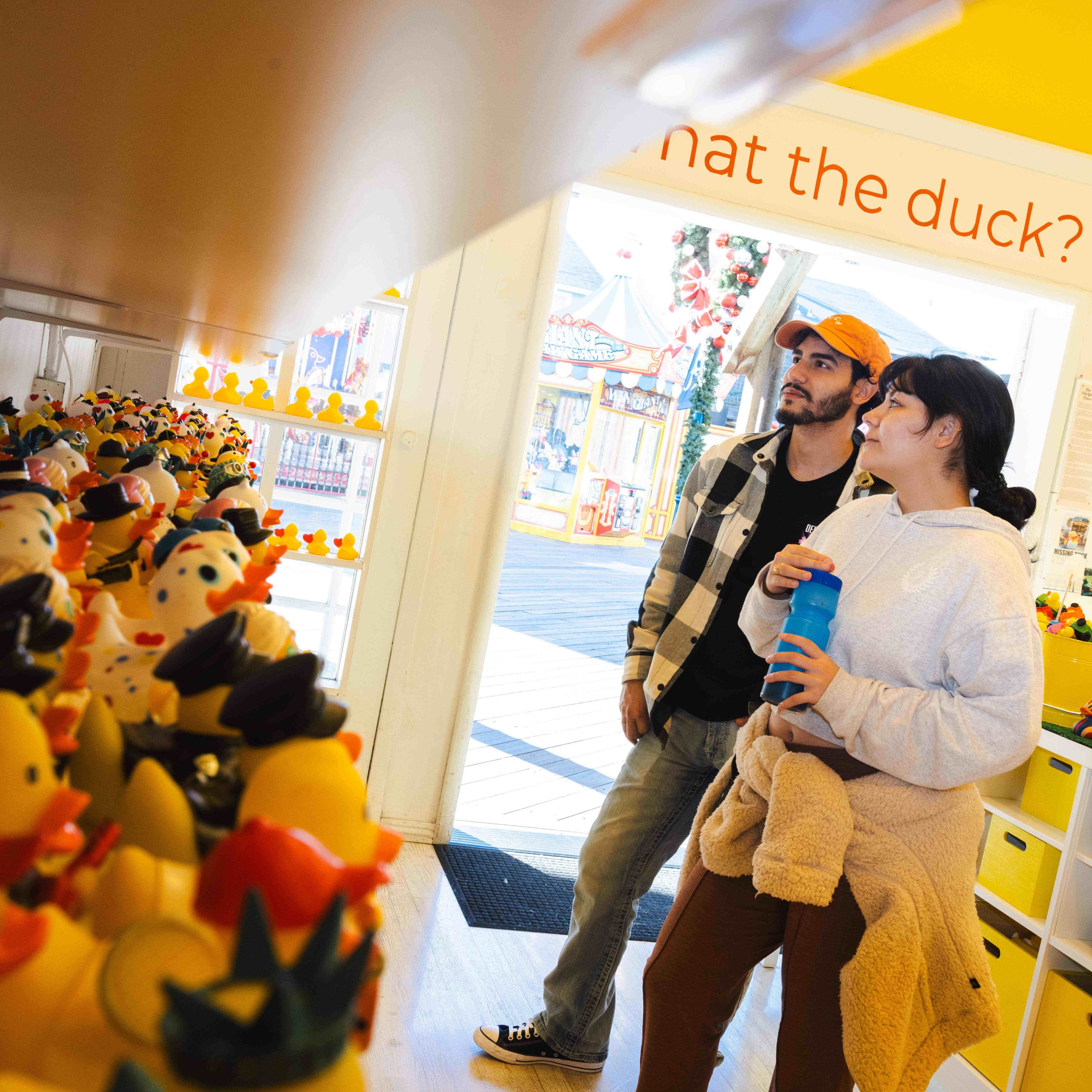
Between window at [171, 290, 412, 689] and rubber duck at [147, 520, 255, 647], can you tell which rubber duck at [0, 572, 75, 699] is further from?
window at [171, 290, 412, 689]

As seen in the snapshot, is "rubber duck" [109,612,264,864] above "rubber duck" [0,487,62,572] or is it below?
below

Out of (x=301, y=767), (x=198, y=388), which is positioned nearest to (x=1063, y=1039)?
(x=301, y=767)

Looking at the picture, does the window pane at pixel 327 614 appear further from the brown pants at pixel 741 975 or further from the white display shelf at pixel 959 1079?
the white display shelf at pixel 959 1079

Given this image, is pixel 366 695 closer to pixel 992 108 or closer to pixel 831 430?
pixel 831 430

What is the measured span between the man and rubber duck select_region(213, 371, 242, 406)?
1566 mm

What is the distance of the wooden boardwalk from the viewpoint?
12.8ft

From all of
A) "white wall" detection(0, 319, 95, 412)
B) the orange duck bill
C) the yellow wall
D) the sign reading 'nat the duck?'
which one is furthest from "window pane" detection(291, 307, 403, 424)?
the sign reading 'nat the duck?'

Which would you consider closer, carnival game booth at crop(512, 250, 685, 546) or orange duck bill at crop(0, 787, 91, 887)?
orange duck bill at crop(0, 787, 91, 887)

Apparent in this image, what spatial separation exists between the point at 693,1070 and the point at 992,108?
128 inches

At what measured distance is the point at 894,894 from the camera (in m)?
1.41

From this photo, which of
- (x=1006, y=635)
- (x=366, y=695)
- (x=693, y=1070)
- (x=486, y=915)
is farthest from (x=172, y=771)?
(x=366, y=695)

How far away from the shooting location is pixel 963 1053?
2561mm

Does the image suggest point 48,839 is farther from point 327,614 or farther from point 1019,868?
point 327,614

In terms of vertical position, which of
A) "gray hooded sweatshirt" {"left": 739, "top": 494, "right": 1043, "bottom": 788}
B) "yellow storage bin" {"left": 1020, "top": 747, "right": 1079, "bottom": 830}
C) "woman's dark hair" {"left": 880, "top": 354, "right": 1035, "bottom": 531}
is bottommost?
"yellow storage bin" {"left": 1020, "top": 747, "right": 1079, "bottom": 830}
